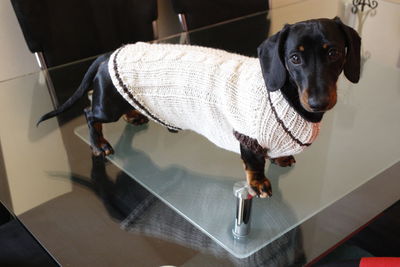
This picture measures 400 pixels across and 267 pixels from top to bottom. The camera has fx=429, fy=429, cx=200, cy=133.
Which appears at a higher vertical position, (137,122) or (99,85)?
(99,85)

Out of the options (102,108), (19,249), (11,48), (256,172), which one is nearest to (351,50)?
(256,172)

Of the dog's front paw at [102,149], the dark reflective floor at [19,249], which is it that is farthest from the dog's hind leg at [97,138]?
the dark reflective floor at [19,249]

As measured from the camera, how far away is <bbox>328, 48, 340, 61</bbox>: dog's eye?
29.6 inches

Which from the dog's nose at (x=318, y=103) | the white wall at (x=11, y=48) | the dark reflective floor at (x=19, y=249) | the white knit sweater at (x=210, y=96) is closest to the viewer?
the dog's nose at (x=318, y=103)

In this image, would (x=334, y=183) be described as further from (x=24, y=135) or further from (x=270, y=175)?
(x=24, y=135)

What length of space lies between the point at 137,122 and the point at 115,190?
11.0 inches

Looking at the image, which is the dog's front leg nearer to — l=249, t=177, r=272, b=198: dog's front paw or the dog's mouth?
l=249, t=177, r=272, b=198: dog's front paw

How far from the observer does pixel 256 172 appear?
958mm

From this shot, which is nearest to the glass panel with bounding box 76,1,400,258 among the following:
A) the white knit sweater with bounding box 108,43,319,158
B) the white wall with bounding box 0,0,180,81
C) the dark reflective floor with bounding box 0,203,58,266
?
the white knit sweater with bounding box 108,43,319,158

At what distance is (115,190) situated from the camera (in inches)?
41.3

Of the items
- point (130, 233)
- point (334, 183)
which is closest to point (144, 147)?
point (130, 233)

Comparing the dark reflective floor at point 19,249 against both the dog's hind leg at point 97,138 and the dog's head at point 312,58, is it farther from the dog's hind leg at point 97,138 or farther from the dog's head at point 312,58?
the dog's head at point 312,58

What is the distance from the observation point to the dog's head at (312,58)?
2.43 feet

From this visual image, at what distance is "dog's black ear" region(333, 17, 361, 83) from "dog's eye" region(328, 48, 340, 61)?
51mm
